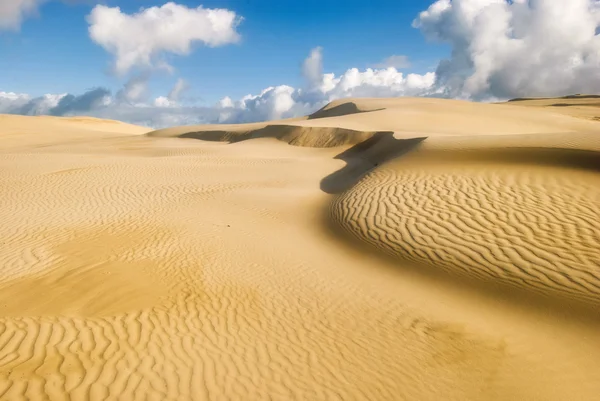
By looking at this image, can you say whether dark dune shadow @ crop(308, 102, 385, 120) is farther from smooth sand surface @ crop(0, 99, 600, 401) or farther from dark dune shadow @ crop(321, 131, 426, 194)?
smooth sand surface @ crop(0, 99, 600, 401)

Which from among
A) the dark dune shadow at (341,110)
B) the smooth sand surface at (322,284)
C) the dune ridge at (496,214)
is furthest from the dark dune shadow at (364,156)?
the dark dune shadow at (341,110)

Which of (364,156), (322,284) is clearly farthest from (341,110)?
(322,284)

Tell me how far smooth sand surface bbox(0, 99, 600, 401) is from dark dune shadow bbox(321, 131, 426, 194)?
1109mm

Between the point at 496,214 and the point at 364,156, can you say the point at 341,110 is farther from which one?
the point at 496,214

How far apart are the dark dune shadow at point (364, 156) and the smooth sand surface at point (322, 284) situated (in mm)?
1109

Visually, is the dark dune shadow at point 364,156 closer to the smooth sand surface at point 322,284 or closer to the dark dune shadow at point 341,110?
the smooth sand surface at point 322,284

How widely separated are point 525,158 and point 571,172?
1.54m

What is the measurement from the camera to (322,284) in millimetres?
7301

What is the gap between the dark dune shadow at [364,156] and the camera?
15258mm

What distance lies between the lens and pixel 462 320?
6160 millimetres

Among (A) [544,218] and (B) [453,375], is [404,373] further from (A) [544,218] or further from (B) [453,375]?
(A) [544,218]

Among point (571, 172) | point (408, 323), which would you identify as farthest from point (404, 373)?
point (571, 172)

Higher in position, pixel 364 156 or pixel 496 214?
pixel 364 156

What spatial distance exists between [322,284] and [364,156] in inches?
533
